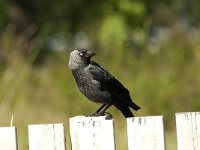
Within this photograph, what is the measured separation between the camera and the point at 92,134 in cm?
420

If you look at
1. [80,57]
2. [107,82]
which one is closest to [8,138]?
[80,57]

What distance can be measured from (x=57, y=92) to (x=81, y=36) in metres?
8.99

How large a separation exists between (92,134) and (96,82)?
1.43 m

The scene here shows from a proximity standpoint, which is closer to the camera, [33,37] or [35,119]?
[35,119]

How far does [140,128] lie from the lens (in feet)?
13.4

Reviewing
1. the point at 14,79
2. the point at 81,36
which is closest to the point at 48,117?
the point at 14,79

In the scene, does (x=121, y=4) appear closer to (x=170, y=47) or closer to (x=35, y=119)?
(x=170, y=47)

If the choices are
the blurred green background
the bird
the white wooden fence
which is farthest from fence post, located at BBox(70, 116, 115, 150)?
the blurred green background

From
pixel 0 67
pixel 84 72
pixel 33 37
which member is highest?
pixel 33 37

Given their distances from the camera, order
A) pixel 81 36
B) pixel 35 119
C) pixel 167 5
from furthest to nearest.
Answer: pixel 167 5
pixel 81 36
pixel 35 119

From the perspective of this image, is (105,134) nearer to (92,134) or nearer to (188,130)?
(92,134)

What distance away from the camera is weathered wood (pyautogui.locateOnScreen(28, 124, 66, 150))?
426 centimetres

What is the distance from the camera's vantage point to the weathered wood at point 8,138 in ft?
14.1

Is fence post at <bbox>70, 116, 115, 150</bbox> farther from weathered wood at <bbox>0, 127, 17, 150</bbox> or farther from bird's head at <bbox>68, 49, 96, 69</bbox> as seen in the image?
bird's head at <bbox>68, 49, 96, 69</bbox>
